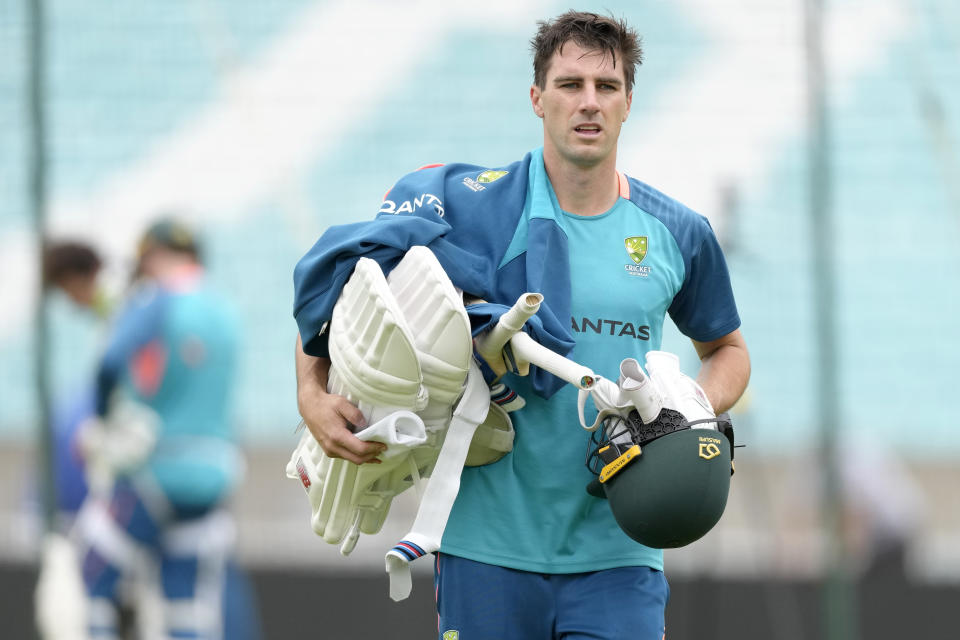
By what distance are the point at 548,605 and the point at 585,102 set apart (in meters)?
1.21

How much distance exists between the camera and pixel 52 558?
273 inches

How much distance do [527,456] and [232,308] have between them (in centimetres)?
460

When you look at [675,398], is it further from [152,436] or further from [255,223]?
[255,223]

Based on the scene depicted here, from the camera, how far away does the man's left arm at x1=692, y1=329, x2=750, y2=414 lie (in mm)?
3676

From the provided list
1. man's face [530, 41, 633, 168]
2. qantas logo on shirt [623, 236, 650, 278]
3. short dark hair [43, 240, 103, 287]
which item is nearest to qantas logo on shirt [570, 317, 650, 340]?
qantas logo on shirt [623, 236, 650, 278]

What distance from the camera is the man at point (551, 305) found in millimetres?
3475

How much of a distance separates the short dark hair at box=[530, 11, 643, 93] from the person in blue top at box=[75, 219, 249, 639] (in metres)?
4.16

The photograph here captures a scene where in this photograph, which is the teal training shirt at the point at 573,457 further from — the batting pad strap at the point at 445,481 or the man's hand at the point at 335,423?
the man's hand at the point at 335,423

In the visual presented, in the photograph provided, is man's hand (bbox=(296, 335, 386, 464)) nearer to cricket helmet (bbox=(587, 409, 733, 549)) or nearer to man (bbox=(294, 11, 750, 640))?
man (bbox=(294, 11, 750, 640))

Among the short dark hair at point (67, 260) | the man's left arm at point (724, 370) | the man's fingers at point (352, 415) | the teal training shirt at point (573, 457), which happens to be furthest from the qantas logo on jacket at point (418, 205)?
the short dark hair at point (67, 260)

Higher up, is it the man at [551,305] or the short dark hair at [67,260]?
the short dark hair at [67,260]

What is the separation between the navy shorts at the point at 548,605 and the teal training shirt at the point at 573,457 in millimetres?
33

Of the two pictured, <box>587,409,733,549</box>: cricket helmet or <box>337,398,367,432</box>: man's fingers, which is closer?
<box>587,409,733,549</box>: cricket helmet

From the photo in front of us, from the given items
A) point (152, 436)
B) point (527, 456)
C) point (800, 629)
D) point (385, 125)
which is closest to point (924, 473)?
point (800, 629)
